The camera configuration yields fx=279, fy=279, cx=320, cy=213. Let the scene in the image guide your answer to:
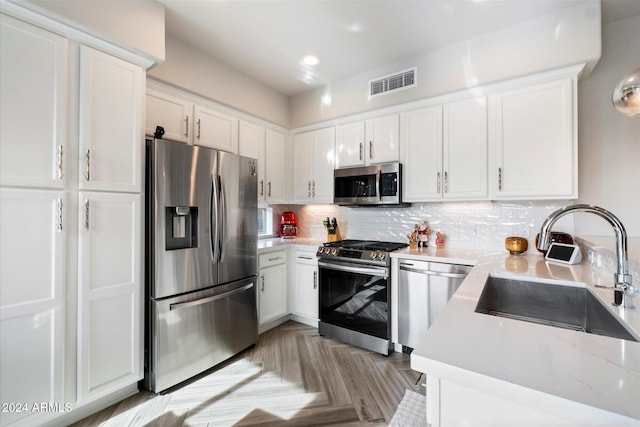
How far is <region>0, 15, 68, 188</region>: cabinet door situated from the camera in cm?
143

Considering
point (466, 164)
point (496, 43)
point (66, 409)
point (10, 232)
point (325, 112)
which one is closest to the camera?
point (10, 232)

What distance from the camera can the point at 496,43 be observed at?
2.36 metres

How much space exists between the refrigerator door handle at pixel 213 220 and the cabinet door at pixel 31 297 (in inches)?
34.4

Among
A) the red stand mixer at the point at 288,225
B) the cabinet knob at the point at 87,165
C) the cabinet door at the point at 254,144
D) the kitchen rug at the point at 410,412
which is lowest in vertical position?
the kitchen rug at the point at 410,412

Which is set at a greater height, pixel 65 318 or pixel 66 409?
pixel 65 318

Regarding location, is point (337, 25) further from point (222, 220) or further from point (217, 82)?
point (222, 220)

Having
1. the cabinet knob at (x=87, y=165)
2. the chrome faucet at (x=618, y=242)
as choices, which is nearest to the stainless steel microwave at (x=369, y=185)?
the chrome faucet at (x=618, y=242)

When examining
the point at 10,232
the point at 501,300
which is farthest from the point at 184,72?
the point at 501,300

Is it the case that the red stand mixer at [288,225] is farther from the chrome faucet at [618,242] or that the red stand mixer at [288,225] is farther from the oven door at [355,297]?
the chrome faucet at [618,242]

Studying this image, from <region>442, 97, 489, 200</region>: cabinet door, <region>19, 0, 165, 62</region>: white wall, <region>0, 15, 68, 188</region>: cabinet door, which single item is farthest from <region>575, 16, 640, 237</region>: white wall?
<region>0, 15, 68, 188</region>: cabinet door

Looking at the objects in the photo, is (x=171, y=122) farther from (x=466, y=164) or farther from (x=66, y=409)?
(x=466, y=164)

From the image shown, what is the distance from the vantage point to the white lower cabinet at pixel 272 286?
2.90 m

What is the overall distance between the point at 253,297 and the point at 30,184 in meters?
1.76

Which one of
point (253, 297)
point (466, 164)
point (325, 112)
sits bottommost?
point (253, 297)
